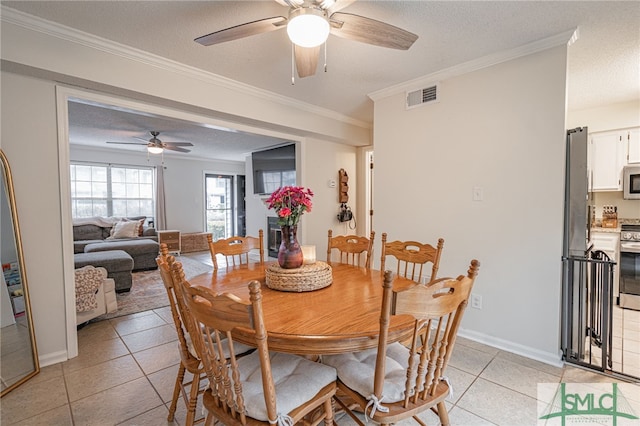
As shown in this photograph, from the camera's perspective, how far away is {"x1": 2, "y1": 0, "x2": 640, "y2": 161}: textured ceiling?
6.08 ft

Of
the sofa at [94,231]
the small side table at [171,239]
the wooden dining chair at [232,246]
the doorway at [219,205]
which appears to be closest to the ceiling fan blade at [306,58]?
the wooden dining chair at [232,246]

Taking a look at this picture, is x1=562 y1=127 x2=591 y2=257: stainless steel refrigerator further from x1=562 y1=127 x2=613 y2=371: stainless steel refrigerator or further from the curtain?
the curtain

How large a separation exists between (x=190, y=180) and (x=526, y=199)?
7205 mm

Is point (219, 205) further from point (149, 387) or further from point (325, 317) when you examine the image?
point (325, 317)

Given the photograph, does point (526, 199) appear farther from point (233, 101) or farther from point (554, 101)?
point (233, 101)

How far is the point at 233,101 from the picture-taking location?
9.91 ft

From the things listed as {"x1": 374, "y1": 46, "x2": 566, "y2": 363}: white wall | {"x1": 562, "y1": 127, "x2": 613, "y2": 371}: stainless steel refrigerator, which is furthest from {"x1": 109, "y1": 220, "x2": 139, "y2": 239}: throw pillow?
{"x1": 562, "y1": 127, "x2": 613, "y2": 371}: stainless steel refrigerator

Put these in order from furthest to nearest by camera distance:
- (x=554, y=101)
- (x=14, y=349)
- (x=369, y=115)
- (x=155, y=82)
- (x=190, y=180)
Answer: (x=190, y=180), (x=369, y=115), (x=155, y=82), (x=554, y=101), (x=14, y=349)

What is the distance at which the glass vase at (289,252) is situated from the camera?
5.84 ft

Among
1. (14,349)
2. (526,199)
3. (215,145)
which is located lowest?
(14,349)

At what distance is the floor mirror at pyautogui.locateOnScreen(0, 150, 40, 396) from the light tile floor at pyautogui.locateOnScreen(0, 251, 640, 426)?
15cm

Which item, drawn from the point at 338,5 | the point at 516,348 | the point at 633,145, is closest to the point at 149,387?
the point at 338,5

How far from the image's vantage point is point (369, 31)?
168cm

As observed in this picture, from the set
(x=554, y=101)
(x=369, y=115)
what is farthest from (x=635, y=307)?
(x=369, y=115)
